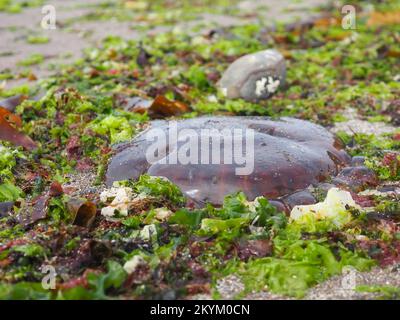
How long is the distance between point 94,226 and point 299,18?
→ 27.0 feet

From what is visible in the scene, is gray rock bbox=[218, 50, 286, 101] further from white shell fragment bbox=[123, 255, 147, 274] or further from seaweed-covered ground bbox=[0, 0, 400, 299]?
white shell fragment bbox=[123, 255, 147, 274]

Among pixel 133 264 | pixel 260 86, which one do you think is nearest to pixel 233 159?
pixel 133 264

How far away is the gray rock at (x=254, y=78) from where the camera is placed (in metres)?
7.20

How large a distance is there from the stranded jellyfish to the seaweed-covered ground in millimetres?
168

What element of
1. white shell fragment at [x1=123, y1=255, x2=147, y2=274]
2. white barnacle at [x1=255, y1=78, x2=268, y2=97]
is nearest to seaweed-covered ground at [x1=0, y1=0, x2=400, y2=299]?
white shell fragment at [x1=123, y1=255, x2=147, y2=274]

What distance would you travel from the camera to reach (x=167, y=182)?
4.47 metres

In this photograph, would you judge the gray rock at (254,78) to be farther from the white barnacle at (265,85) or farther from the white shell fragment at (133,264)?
the white shell fragment at (133,264)

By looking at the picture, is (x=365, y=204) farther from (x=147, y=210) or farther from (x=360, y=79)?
(x=360, y=79)

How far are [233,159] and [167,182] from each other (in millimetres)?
500

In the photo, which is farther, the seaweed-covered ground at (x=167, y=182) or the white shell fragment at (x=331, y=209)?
the white shell fragment at (x=331, y=209)

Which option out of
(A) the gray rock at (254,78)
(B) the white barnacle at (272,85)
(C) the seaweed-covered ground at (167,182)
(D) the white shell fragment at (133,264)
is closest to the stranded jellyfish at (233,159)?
(C) the seaweed-covered ground at (167,182)

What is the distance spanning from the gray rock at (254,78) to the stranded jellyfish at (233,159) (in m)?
1.71

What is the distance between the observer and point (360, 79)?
7926mm
